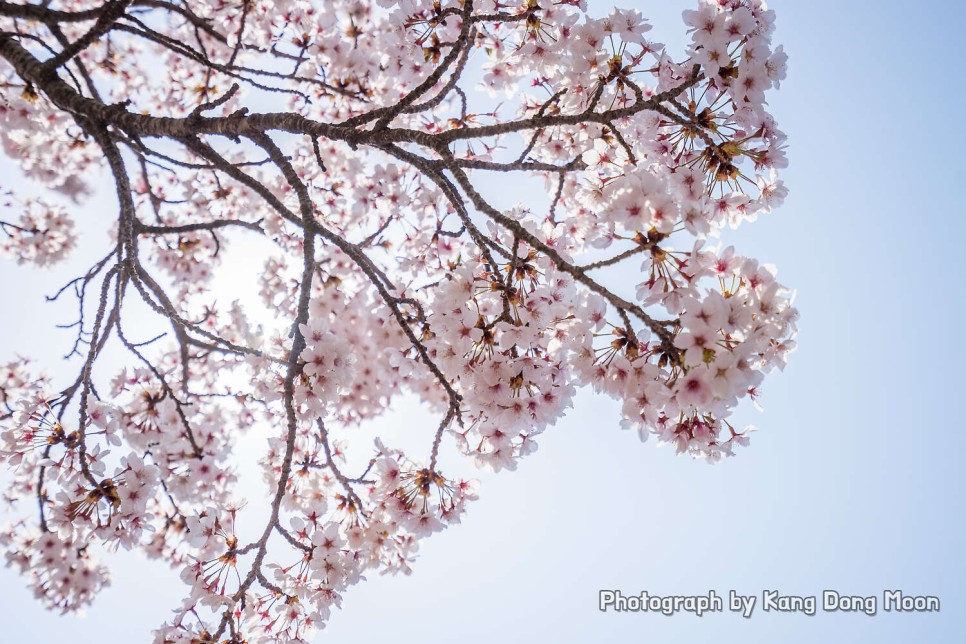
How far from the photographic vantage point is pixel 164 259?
8.89 metres

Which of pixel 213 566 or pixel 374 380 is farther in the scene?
pixel 374 380

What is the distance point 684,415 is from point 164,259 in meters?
9.40

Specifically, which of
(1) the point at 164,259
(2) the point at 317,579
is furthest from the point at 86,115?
(1) the point at 164,259

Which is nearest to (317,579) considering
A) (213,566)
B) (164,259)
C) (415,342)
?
(213,566)

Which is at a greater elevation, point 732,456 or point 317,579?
point 732,456

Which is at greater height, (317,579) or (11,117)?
(11,117)

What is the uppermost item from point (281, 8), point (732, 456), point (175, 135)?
point (281, 8)

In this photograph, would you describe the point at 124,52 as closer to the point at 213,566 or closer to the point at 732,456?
the point at 213,566

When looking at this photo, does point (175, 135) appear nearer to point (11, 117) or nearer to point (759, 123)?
point (759, 123)

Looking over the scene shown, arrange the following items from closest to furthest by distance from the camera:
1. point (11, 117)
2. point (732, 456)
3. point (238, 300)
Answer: point (732, 456)
point (11, 117)
point (238, 300)

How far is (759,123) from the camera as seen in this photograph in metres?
2.90

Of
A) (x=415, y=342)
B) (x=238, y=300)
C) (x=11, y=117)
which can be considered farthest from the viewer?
(x=238, y=300)

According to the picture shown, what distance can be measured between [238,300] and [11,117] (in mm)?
3758

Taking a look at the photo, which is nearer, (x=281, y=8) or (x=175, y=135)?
(x=175, y=135)
